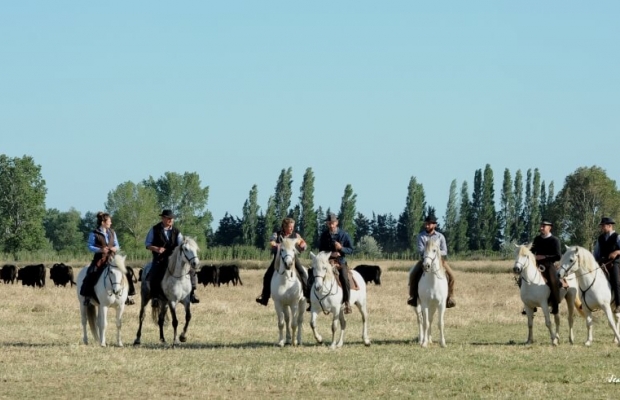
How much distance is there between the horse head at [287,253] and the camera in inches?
679

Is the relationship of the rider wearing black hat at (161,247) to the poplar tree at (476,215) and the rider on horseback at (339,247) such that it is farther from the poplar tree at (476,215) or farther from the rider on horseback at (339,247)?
the poplar tree at (476,215)

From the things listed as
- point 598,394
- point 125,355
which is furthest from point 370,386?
point 125,355

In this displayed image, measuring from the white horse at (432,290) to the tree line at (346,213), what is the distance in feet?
205

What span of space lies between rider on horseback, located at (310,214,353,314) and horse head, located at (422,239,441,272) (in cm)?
141

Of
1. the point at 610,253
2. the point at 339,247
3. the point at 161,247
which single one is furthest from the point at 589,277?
the point at 161,247

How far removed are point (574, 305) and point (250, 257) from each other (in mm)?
55190

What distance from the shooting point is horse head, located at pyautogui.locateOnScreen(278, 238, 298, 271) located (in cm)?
1723

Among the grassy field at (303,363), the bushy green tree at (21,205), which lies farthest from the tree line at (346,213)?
the grassy field at (303,363)

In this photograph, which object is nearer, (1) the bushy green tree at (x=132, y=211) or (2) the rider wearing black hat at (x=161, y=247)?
(2) the rider wearing black hat at (x=161, y=247)

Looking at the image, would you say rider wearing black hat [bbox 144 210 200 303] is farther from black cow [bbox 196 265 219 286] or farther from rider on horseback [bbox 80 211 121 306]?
black cow [bbox 196 265 219 286]

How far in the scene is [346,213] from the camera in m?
95.4

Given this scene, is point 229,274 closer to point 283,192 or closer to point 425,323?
point 425,323

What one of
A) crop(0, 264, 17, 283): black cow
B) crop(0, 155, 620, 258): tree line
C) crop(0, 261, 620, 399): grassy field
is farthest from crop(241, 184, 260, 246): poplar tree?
crop(0, 261, 620, 399): grassy field

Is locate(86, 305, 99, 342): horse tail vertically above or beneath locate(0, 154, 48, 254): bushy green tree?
beneath
